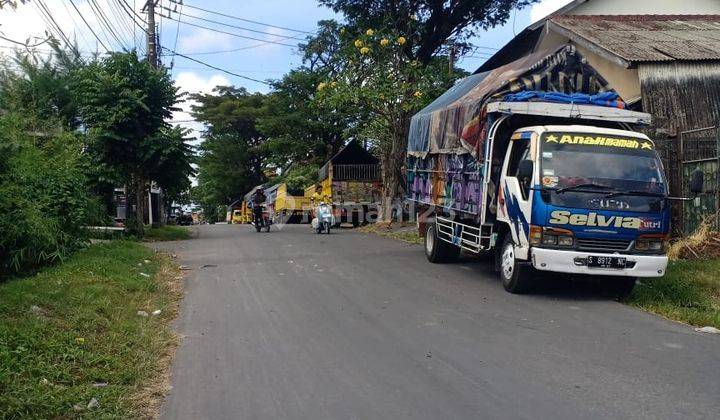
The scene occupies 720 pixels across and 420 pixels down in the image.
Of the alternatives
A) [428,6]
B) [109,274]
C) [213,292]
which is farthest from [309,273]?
[428,6]

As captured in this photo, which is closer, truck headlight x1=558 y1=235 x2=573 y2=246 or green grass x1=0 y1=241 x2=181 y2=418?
green grass x1=0 y1=241 x2=181 y2=418

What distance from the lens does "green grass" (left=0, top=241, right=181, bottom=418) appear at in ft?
15.2

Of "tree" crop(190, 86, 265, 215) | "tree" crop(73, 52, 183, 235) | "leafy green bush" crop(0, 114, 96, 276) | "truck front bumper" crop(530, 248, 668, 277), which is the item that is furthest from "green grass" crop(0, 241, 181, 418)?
"tree" crop(190, 86, 265, 215)

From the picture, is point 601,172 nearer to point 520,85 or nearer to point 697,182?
point 697,182

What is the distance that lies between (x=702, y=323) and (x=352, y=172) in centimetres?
2137

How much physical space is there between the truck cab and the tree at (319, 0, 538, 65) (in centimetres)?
1581

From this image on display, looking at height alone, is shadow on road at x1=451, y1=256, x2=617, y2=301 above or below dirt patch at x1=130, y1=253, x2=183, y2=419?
above

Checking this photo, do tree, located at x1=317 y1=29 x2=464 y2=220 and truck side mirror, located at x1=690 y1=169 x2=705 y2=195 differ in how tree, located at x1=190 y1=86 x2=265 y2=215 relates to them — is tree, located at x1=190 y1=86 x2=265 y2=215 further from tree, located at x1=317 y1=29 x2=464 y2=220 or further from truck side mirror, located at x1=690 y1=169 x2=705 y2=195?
truck side mirror, located at x1=690 y1=169 x2=705 y2=195

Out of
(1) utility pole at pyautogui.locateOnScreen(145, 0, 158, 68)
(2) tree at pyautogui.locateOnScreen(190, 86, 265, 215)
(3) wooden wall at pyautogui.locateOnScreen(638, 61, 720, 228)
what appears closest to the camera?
(3) wooden wall at pyautogui.locateOnScreen(638, 61, 720, 228)

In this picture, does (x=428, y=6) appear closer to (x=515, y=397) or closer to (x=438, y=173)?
(x=438, y=173)

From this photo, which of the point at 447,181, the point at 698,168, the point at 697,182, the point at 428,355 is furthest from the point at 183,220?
the point at 428,355

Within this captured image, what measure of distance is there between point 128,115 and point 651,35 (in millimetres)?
15217

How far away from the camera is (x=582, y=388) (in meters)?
4.91

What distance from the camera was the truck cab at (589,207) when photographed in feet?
26.5
